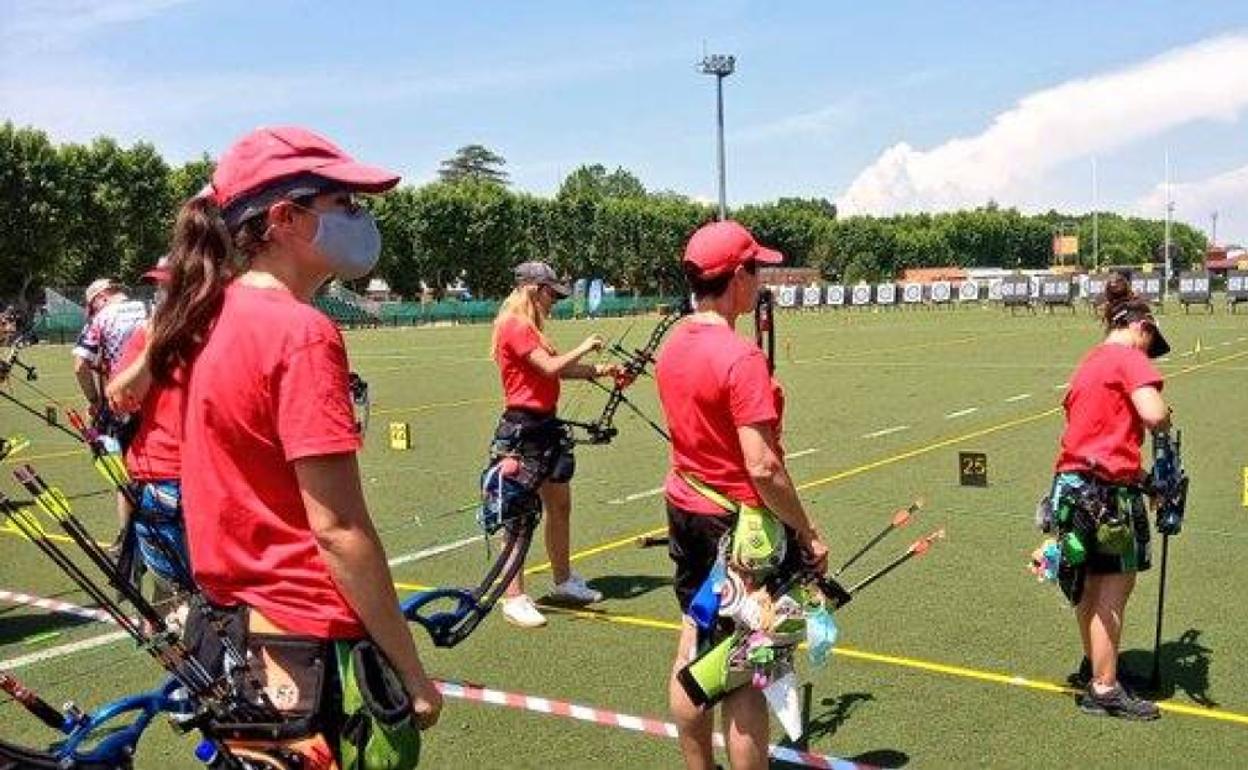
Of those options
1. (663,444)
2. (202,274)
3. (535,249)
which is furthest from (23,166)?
(202,274)

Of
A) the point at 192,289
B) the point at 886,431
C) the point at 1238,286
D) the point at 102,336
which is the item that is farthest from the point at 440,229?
the point at 192,289

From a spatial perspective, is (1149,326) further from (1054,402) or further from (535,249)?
(535,249)

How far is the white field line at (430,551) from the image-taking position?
8430 mm

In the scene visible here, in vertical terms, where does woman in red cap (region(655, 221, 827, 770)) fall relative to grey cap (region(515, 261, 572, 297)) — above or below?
below

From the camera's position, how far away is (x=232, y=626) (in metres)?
2.54

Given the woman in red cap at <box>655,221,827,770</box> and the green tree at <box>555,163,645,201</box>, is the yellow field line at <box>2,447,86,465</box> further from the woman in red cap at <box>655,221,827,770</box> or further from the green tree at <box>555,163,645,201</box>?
the green tree at <box>555,163,645,201</box>

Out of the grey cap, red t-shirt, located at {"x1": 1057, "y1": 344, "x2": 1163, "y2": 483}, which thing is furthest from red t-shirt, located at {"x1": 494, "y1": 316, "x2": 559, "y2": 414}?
red t-shirt, located at {"x1": 1057, "y1": 344, "x2": 1163, "y2": 483}

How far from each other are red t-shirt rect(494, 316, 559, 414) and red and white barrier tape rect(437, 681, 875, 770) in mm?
1684

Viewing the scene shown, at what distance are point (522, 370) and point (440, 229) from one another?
225 ft

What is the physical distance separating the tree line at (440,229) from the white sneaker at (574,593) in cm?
2281

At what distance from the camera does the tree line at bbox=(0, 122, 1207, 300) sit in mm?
55594

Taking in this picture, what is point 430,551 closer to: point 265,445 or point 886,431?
point 265,445

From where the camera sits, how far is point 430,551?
28.5ft

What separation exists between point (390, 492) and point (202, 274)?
8941 millimetres
